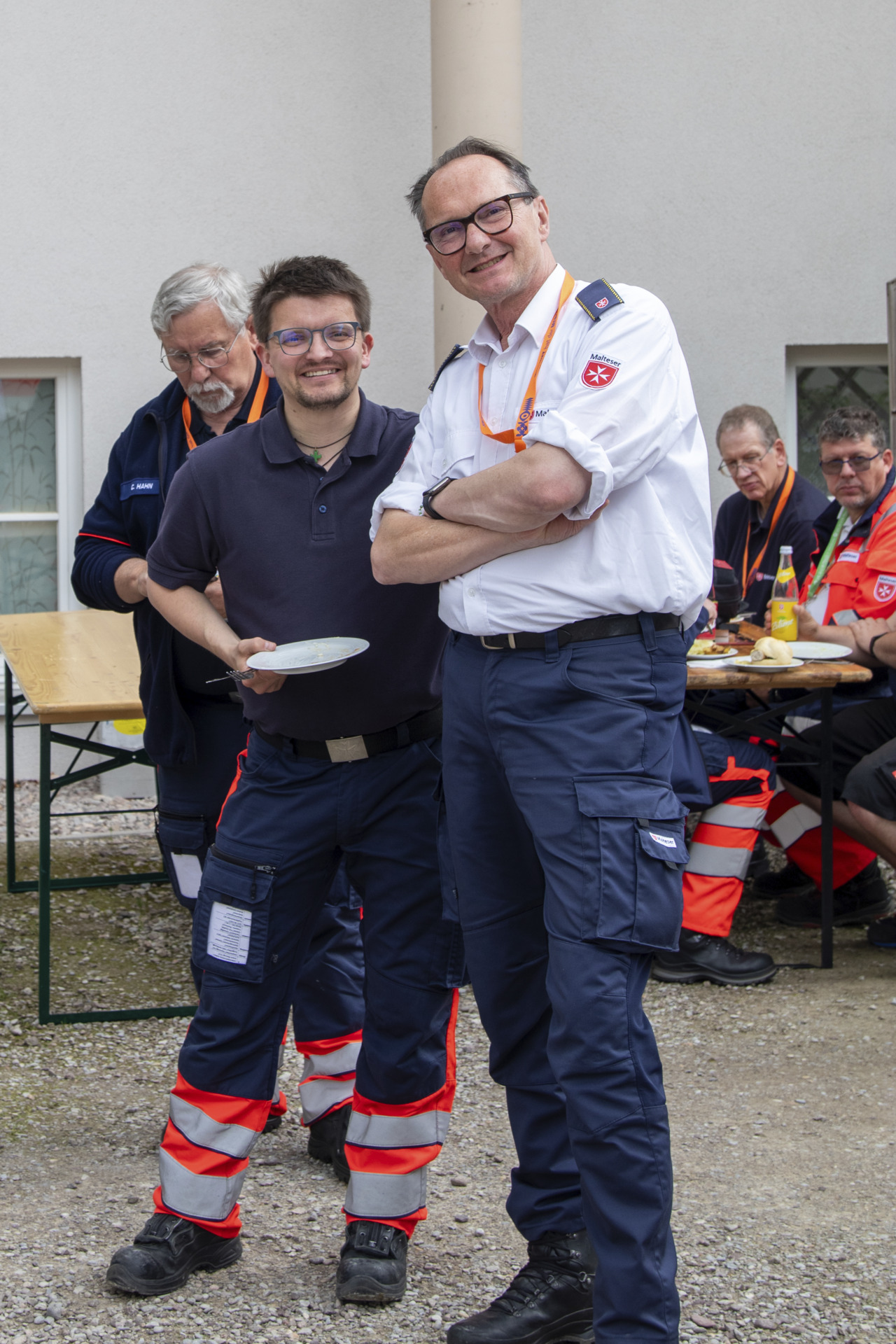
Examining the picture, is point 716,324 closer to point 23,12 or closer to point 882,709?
point 882,709

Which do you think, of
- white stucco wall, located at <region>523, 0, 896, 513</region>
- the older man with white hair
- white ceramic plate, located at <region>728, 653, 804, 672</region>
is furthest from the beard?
white stucco wall, located at <region>523, 0, 896, 513</region>

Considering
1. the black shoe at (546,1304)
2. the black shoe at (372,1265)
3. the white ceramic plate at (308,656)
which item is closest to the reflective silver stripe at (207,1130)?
the black shoe at (372,1265)

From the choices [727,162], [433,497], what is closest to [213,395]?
[433,497]

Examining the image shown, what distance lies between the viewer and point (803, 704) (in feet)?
15.9

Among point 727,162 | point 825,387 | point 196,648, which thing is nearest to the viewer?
point 196,648

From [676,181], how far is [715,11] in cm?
91

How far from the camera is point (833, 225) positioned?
7.41 m

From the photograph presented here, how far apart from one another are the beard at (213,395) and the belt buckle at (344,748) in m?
0.98

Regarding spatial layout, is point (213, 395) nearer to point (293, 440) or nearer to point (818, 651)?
point (293, 440)

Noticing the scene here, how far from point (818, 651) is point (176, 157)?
440 centimetres

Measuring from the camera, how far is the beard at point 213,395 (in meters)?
3.15

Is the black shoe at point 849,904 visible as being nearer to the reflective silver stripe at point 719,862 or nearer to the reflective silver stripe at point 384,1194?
the reflective silver stripe at point 719,862

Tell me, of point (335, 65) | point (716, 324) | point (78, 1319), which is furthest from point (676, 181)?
point (78, 1319)

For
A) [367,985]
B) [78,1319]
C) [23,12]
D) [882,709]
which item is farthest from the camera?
[23,12]
